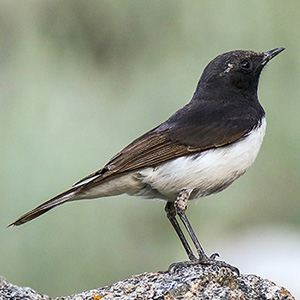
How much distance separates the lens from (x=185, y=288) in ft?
19.6

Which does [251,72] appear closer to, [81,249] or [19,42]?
[81,249]

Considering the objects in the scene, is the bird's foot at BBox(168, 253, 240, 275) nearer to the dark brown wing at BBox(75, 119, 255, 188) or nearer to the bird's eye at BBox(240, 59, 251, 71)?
the dark brown wing at BBox(75, 119, 255, 188)

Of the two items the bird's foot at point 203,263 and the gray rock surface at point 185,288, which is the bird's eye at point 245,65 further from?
the gray rock surface at point 185,288

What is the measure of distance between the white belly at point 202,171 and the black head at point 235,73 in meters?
0.66

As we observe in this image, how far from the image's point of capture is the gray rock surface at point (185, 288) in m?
5.95

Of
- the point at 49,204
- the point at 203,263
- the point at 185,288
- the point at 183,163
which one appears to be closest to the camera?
the point at 185,288

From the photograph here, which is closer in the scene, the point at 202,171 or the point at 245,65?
the point at 202,171

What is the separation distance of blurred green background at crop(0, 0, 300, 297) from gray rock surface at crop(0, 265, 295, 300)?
2.75m

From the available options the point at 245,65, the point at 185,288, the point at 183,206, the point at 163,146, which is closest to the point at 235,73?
the point at 245,65

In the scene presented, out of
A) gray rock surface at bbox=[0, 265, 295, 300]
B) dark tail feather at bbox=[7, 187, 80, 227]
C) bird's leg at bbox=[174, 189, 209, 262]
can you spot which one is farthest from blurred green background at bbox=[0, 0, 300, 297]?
gray rock surface at bbox=[0, 265, 295, 300]

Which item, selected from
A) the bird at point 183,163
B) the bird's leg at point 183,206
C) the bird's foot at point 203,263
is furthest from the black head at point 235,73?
the bird's foot at point 203,263

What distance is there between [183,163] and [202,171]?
158mm

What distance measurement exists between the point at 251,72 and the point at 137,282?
243cm

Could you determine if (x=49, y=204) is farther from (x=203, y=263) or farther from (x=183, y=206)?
(x=203, y=263)
